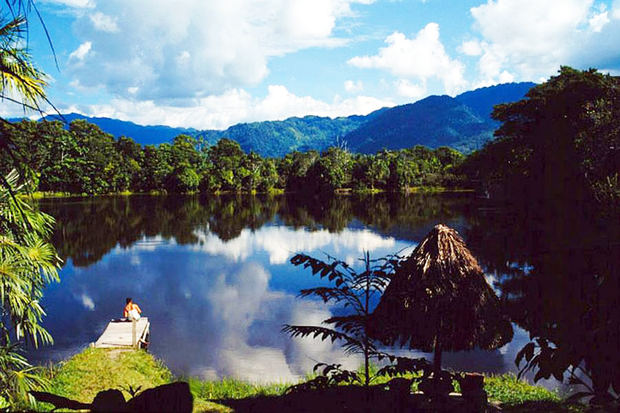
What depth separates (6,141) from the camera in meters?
2.19

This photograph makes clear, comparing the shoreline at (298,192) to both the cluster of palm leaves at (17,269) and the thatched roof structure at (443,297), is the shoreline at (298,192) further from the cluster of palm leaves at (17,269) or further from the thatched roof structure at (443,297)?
the thatched roof structure at (443,297)

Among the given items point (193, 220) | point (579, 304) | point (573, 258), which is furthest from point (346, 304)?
point (193, 220)

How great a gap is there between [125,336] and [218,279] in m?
8.98

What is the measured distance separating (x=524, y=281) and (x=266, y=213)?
43.1 m

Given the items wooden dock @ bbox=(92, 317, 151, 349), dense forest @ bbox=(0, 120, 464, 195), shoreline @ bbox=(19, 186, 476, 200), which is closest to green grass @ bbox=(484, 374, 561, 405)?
wooden dock @ bbox=(92, 317, 151, 349)

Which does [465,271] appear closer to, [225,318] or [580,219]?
[580,219]

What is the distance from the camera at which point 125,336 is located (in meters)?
11.9

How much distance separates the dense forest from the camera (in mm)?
63562

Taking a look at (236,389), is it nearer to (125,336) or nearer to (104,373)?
(104,373)

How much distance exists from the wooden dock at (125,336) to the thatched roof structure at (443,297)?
710 centimetres

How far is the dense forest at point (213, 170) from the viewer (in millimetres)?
63562

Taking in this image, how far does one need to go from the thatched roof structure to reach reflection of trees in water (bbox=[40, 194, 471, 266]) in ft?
67.9

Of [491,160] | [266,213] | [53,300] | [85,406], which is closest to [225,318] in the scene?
[53,300]

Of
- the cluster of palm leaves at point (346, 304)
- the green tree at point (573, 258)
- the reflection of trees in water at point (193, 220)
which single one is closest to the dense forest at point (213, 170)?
the reflection of trees in water at point (193, 220)
